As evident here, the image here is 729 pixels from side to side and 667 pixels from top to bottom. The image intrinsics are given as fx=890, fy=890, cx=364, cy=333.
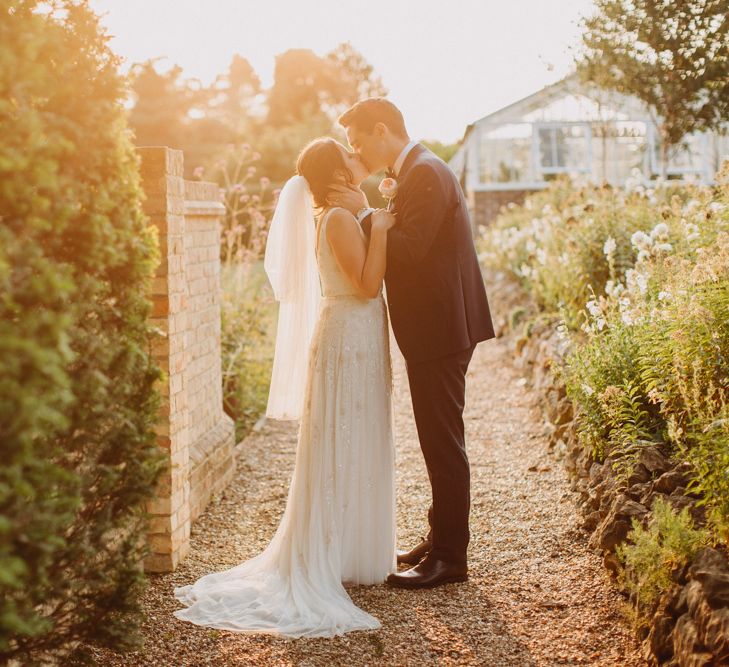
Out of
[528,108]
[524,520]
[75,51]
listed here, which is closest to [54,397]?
[75,51]

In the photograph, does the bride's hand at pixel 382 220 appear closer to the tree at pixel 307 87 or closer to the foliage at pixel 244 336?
the foliage at pixel 244 336

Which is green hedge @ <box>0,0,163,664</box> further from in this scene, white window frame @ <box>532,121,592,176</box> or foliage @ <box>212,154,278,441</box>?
white window frame @ <box>532,121,592,176</box>

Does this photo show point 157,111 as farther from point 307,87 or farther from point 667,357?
point 667,357

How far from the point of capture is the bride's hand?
13.6 ft

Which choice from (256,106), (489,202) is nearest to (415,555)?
(489,202)

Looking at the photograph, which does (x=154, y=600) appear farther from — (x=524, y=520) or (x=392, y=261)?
(x=524, y=520)

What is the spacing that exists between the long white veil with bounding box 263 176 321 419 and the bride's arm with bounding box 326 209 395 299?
37 cm

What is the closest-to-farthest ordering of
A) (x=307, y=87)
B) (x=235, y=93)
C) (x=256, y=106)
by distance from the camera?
(x=307, y=87), (x=256, y=106), (x=235, y=93)

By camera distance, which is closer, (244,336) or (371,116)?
(371,116)

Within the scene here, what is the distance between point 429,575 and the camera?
431 centimetres

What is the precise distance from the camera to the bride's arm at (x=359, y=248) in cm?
415

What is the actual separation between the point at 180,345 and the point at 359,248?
119 centimetres

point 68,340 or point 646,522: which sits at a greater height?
point 68,340

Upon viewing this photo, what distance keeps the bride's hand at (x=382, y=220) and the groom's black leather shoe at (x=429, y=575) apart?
1.64 metres
